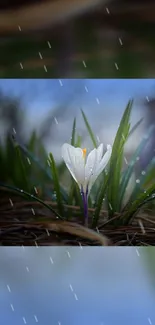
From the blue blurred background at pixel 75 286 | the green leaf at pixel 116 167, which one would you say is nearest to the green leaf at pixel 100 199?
the green leaf at pixel 116 167

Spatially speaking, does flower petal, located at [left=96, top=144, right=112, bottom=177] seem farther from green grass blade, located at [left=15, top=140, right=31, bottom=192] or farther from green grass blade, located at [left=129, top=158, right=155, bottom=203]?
green grass blade, located at [left=15, top=140, right=31, bottom=192]

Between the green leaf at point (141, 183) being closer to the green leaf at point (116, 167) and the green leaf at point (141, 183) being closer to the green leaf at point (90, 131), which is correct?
the green leaf at point (116, 167)

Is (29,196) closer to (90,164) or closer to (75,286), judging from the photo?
(90,164)

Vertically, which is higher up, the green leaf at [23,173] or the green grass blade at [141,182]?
the green leaf at [23,173]

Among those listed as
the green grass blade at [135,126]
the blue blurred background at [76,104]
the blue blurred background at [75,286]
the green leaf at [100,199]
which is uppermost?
the blue blurred background at [76,104]

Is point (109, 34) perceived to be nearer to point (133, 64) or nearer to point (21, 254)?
point (133, 64)

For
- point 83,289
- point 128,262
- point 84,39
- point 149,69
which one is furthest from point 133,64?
point 83,289

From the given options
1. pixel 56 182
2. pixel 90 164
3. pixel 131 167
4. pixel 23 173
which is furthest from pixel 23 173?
pixel 131 167

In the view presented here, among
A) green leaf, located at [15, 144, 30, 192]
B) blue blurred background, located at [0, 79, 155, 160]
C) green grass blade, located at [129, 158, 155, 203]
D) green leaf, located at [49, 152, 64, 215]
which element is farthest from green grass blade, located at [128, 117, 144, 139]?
green leaf, located at [15, 144, 30, 192]
